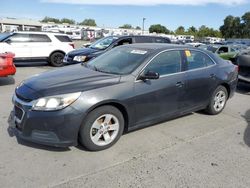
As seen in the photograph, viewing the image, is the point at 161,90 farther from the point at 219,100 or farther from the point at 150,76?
the point at 219,100

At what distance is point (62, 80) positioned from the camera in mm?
3760

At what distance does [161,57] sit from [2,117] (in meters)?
3.25

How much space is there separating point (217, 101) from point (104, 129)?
2959 mm

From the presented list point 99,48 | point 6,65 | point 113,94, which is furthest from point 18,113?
point 99,48

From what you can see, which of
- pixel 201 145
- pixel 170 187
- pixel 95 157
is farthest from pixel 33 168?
pixel 201 145

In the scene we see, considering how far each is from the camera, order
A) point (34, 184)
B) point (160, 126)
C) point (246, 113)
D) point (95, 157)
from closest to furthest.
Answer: point (34, 184)
point (95, 157)
point (160, 126)
point (246, 113)

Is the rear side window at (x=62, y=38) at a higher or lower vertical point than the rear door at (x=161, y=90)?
higher

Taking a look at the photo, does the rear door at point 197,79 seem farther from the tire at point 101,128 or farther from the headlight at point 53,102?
the headlight at point 53,102

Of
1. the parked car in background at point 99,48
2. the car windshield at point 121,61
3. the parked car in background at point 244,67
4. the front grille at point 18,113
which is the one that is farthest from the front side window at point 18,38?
the parked car in background at point 244,67

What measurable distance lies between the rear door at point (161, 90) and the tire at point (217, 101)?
1.16 metres

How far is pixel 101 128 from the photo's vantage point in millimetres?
3691

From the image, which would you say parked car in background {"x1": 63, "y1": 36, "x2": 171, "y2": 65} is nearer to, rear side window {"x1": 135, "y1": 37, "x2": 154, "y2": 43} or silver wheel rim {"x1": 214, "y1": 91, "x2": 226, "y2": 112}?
rear side window {"x1": 135, "y1": 37, "x2": 154, "y2": 43}

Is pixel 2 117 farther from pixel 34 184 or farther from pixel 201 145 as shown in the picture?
pixel 201 145

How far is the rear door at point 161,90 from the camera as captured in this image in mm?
4005
